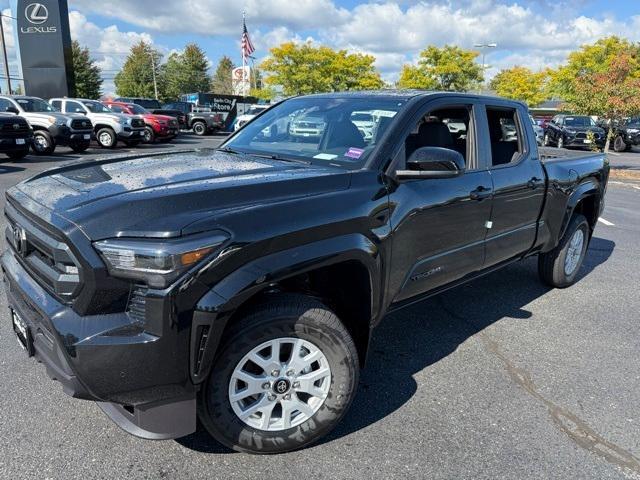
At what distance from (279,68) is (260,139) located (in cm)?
3748

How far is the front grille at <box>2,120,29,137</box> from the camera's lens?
13.8m

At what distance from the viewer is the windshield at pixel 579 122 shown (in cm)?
2497

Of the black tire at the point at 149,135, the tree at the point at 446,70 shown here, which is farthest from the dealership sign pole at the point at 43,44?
the tree at the point at 446,70

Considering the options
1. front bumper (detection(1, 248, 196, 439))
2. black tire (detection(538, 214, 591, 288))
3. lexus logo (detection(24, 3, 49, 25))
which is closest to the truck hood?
front bumper (detection(1, 248, 196, 439))

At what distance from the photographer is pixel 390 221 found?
2.91 metres

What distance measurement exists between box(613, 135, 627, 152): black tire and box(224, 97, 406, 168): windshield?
991 inches

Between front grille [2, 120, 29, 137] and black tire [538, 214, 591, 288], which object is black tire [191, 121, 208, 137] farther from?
black tire [538, 214, 591, 288]

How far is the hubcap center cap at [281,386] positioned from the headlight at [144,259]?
2.58 ft

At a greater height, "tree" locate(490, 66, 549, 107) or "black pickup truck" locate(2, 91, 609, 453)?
"tree" locate(490, 66, 549, 107)

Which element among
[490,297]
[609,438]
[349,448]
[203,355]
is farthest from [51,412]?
[490,297]

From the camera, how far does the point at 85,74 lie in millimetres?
53375

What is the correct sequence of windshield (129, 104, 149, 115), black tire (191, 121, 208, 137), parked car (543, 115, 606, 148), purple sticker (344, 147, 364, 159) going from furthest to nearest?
black tire (191, 121, 208, 137) < parked car (543, 115, 606, 148) < windshield (129, 104, 149, 115) < purple sticker (344, 147, 364, 159)

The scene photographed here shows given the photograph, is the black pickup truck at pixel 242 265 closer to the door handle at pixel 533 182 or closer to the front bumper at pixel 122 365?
the front bumper at pixel 122 365

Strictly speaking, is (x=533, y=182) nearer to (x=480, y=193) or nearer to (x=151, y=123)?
(x=480, y=193)
